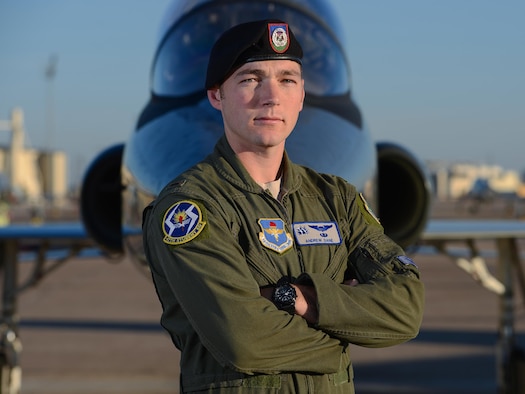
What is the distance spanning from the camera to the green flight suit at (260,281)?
231cm

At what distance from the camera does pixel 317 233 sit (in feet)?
8.43

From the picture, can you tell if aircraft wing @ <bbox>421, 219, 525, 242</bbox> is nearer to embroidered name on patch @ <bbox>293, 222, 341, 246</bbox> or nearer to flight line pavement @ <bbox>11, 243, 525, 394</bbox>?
flight line pavement @ <bbox>11, 243, 525, 394</bbox>

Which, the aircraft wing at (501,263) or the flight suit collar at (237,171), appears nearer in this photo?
the flight suit collar at (237,171)

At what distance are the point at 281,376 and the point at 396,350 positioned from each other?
29.8 feet

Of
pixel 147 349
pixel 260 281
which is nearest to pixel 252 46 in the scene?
pixel 260 281

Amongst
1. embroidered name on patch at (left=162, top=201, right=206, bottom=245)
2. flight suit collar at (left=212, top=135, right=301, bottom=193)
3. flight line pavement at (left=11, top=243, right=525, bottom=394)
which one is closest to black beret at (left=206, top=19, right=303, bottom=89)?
flight suit collar at (left=212, top=135, right=301, bottom=193)

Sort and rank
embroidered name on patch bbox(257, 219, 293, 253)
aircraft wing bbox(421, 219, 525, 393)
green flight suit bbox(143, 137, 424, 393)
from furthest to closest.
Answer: aircraft wing bbox(421, 219, 525, 393), embroidered name on patch bbox(257, 219, 293, 253), green flight suit bbox(143, 137, 424, 393)

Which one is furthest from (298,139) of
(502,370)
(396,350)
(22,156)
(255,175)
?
(22,156)

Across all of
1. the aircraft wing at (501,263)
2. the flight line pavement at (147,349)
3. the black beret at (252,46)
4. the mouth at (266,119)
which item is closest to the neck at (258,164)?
the mouth at (266,119)

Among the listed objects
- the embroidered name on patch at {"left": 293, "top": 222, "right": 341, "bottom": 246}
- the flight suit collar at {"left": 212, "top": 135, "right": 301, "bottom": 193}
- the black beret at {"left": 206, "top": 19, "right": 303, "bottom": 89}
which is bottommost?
the embroidered name on patch at {"left": 293, "top": 222, "right": 341, "bottom": 246}

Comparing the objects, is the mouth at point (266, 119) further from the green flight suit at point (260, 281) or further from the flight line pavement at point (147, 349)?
the flight line pavement at point (147, 349)

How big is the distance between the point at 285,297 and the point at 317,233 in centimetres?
28

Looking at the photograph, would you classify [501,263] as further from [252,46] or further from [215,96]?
[252,46]

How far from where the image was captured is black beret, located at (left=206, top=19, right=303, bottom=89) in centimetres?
252
